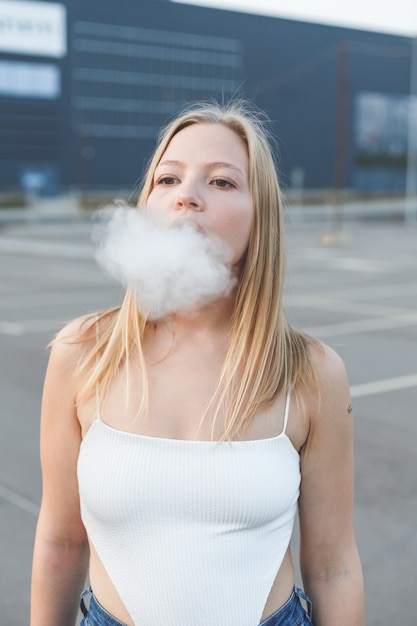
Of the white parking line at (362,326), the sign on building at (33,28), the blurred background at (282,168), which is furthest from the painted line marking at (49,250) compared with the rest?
the sign on building at (33,28)

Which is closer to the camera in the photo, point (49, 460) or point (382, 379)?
point (49, 460)

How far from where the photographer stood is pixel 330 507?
68.9 inches

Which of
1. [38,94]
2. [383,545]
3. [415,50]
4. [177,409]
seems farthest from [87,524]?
[415,50]

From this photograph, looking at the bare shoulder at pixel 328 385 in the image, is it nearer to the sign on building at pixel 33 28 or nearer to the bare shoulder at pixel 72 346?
the bare shoulder at pixel 72 346

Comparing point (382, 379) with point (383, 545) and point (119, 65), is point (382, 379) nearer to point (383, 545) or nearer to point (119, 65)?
point (383, 545)

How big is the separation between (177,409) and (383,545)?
125 inches

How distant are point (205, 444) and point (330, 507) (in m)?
0.38

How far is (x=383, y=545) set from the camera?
173 inches

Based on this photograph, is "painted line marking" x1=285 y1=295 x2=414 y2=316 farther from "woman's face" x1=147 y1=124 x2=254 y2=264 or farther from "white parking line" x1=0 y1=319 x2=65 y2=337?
"woman's face" x1=147 y1=124 x2=254 y2=264

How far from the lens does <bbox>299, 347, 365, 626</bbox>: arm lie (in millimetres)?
1693

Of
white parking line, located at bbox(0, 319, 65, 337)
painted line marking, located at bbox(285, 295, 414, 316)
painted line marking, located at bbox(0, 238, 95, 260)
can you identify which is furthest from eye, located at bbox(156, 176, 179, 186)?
painted line marking, located at bbox(0, 238, 95, 260)

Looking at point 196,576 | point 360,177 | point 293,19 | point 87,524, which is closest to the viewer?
point 196,576

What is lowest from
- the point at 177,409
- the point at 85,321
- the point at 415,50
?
the point at 177,409

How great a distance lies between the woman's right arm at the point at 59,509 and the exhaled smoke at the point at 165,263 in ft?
0.67
